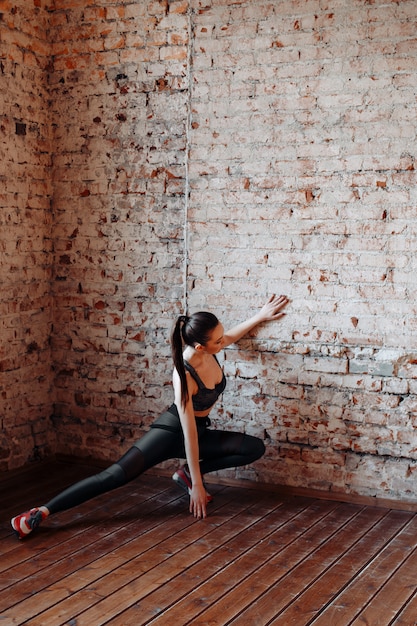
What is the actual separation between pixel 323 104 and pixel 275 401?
5.09 ft

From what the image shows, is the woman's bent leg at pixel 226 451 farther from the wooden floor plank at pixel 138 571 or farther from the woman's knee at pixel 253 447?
the wooden floor plank at pixel 138 571

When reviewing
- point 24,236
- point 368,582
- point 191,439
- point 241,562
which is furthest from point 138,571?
point 24,236

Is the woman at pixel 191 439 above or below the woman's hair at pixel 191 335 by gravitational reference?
below

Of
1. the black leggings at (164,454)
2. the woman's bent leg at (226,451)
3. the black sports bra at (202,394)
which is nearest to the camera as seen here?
the black leggings at (164,454)

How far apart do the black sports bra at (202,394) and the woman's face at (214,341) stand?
129 mm

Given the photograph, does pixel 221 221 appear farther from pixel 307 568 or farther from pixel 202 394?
pixel 307 568

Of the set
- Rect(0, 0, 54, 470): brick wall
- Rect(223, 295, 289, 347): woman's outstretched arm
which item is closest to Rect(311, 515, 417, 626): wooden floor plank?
Rect(223, 295, 289, 347): woman's outstretched arm

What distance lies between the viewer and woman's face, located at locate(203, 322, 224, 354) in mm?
3480

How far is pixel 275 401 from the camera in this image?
3863 mm

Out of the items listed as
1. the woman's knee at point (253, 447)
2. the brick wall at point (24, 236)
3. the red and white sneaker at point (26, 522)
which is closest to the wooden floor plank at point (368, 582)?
the woman's knee at point (253, 447)

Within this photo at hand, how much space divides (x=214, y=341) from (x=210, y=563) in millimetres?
1030

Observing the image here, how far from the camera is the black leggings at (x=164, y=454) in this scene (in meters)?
3.39

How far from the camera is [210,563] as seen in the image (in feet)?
9.77

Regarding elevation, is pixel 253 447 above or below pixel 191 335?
below
